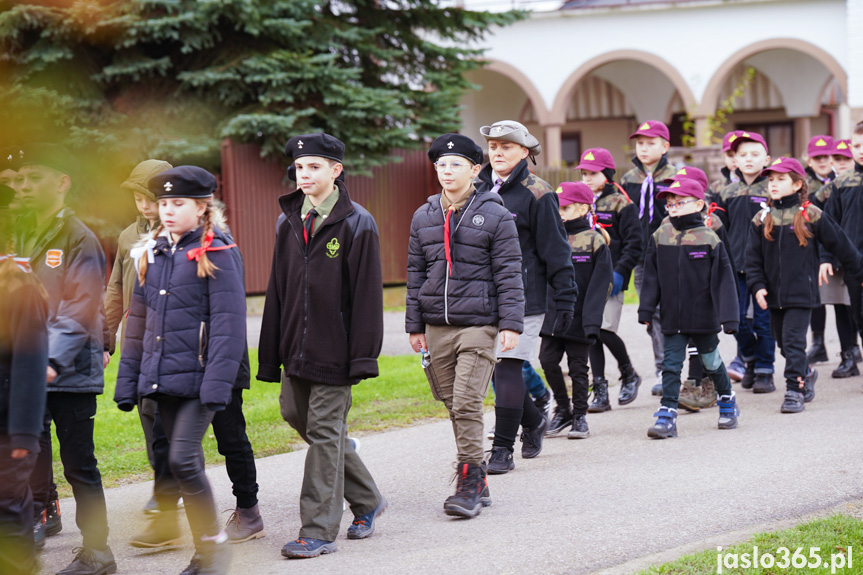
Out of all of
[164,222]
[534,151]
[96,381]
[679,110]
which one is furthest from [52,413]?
[679,110]

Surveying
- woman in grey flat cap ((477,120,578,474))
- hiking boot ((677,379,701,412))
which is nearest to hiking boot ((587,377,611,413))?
hiking boot ((677,379,701,412))

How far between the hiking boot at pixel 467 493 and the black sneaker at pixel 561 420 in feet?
7.15

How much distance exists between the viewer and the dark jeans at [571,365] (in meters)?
7.37

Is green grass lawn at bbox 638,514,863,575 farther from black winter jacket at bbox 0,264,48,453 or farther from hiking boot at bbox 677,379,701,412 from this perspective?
hiking boot at bbox 677,379,701,412

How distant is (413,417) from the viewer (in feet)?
27.9

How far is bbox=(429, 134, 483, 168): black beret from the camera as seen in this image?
5.47 meters

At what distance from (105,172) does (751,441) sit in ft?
34.7

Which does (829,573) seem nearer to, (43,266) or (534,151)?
(534,151)

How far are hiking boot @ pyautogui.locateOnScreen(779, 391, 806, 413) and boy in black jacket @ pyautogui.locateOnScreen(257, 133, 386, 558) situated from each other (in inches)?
161

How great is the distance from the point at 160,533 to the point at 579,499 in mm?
2185

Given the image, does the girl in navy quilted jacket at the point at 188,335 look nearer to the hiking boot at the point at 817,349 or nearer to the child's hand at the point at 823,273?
the child's hand at the point at 823,273

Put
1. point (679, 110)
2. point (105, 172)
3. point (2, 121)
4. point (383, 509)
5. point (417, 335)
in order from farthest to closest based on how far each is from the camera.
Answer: point (679, 110)
point (105, 172)
point (417, 335)
point (383, 509)
point (2, 121)

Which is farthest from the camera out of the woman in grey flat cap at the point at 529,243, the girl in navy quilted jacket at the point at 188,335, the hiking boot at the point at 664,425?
the hiking boot at the point at 664,425

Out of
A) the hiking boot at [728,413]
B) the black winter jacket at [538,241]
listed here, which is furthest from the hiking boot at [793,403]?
the black winter jacket at [538,241]
